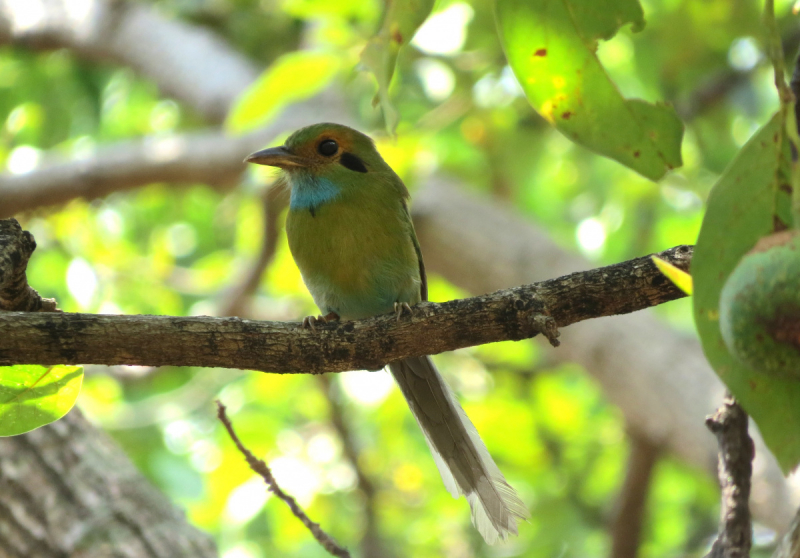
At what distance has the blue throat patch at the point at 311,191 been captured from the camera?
371 cm

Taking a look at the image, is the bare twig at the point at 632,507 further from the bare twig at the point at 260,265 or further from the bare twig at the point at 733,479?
the bare twig at the point at 260,265

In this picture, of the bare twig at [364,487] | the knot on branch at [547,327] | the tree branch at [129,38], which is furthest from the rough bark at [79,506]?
the tree branch at [129,38]

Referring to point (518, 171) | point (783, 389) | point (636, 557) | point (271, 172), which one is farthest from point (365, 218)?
point (518, 171)

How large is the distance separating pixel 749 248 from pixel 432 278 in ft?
18.4

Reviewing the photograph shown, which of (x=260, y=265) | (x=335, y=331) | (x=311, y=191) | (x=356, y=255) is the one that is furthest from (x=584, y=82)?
(x=260, y=265)

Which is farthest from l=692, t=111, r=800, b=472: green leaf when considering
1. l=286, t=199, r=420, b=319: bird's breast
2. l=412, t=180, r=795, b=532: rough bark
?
l=412, t=180, r=795, b=532: rough bark

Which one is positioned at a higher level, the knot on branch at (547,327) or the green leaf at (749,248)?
the knot on branch at (547,327)

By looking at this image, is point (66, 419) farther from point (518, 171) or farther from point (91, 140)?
point (91, 140)

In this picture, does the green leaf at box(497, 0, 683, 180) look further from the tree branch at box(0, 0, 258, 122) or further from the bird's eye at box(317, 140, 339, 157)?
the tree branch at box(0, 0, 258, 122)

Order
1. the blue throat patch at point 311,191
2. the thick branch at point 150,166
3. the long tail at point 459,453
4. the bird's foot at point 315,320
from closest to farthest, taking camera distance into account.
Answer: the bird's foot at point 315,320
the long tail at point 459,453
the blue throat patch at point 311,191
the thick branch at point 150,166

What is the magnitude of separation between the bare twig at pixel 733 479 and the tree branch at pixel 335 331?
51cm

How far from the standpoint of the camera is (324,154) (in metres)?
4.04

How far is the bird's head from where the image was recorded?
13.1 ft

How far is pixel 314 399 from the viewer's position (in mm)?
8023
